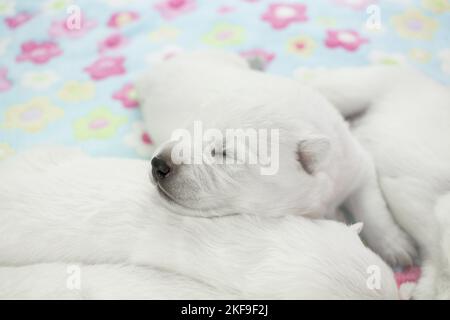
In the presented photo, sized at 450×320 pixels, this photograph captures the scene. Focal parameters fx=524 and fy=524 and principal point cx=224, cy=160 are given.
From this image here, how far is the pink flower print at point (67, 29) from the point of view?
3039 millimetres

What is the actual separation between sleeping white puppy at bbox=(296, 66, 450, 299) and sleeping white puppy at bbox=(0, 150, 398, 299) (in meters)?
0.39

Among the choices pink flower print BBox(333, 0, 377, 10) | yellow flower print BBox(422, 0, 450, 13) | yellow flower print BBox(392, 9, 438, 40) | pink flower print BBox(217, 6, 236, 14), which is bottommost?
yellow flower print BBox(392, 9, 438, 40)

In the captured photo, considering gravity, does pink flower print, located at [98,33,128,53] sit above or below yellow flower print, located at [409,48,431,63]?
above

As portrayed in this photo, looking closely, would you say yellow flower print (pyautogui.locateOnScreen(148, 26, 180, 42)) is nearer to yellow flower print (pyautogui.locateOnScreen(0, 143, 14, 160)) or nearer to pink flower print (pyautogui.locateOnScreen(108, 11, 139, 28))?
pink flower print (pyautogui.locateOnScreen(108, 11, 139, 28))

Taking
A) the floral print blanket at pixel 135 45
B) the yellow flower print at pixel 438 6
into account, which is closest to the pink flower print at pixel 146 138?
the floral print blanket at pixel 135 45

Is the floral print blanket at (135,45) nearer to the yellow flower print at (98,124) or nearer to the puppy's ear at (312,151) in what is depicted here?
the yellow flower print at (98,124)

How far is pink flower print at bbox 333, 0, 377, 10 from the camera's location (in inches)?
118

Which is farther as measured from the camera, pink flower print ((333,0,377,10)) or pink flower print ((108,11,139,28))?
pink flower print ((108,11,139,28))

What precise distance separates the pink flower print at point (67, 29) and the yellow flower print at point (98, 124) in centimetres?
71

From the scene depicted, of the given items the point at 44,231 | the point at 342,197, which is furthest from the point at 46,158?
the point at 342,197

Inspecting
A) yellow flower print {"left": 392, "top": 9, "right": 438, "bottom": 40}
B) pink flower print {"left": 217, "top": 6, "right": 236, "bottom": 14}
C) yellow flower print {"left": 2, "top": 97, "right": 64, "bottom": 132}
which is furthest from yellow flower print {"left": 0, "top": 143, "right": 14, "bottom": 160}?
yellow flower print {"left": 392, "top": 9, "right": 438, "bottom": 40}

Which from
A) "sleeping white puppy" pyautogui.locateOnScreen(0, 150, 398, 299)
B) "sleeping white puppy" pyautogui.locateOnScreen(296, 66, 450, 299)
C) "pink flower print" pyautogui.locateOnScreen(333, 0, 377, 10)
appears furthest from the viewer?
"pink flower print" pyautogui.locateOnScreen(333, 0, 377, 10)

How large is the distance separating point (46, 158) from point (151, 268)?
66cm

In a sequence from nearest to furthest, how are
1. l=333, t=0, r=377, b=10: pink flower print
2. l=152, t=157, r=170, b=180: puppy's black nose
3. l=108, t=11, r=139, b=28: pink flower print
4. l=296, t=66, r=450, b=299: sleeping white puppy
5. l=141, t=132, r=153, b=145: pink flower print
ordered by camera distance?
l=152, t=157, r=170, b=180: puppy's black nose
l=296, t=66, r=450, b=299: sleeping white puppy
l=141, t=132, r=153, b=145: pink flower print
l=333, t=0, r=377, b=10: pink flower print
l=108, t=11, r=139, b=28: pink flower print
